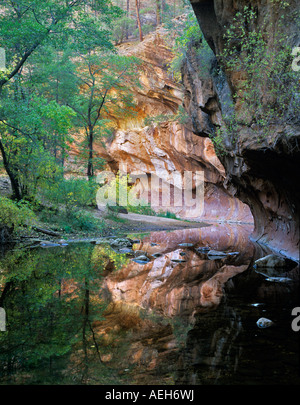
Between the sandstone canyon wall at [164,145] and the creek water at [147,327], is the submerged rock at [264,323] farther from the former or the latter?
the sandstone canyon wall at [164,145]

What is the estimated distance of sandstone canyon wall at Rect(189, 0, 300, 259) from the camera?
769 cm

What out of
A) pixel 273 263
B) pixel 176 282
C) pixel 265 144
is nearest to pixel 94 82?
pixel 265 144

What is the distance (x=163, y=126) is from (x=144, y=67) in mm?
6771

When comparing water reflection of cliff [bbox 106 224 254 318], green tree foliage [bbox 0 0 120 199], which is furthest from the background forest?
water reflection of cliff [bbox 106 224 254 318]

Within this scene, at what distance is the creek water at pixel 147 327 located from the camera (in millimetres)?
2990

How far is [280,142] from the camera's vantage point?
7598 millimetres

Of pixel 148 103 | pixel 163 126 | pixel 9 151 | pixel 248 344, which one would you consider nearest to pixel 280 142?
pixel 248 344

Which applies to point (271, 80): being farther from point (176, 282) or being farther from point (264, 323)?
point (264, 323)

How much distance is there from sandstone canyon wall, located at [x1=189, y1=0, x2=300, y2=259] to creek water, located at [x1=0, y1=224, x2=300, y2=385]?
2901 mm

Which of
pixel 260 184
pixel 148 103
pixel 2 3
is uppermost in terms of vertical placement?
pixel 148 103

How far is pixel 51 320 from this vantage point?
4.49m

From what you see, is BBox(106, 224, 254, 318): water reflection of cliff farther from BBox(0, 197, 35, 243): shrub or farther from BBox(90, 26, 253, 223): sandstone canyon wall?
BBox(90, 26, 253, 223): sandstone canyon wall

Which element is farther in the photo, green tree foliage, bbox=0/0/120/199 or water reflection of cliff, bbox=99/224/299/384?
green tree foliage, bbox=0/0/120/199
